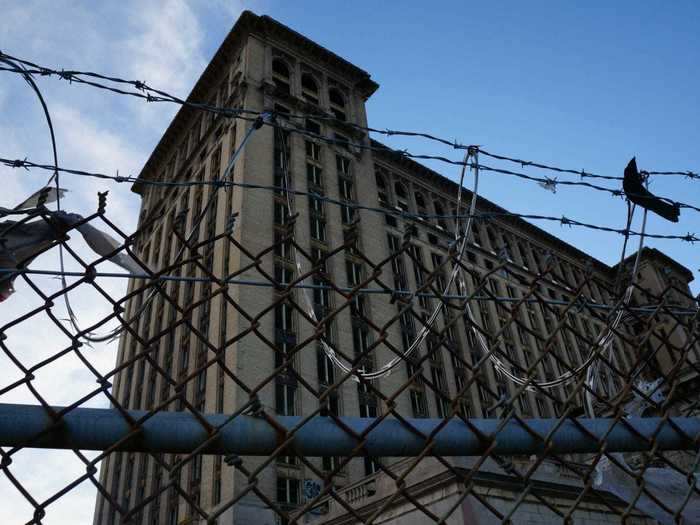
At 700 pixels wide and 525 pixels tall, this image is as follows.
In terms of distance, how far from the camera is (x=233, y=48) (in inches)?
1731

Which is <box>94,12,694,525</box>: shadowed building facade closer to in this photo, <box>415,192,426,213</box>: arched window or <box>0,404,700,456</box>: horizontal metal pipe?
<box>415,192,426,213</box>: arched window

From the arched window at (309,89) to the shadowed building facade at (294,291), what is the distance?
4.6 inches

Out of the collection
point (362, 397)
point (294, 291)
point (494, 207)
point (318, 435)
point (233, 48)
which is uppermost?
point (233, 48)

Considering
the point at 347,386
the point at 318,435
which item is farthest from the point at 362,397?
the point at 318,435

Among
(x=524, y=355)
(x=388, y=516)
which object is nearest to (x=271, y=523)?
(x=388, y=516)

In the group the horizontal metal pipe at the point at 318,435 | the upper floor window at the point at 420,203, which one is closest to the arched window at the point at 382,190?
the upper floor window at the point at 420,203

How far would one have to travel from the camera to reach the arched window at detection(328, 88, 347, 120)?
44056 millimetres

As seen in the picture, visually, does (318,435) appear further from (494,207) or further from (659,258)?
(659,258)

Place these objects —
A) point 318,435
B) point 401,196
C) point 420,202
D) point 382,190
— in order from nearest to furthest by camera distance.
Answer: point 318,435 → point 382,190 → point 401,196 → point 420,202

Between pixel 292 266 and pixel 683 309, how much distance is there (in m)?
29.1

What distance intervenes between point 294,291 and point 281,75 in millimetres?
23442

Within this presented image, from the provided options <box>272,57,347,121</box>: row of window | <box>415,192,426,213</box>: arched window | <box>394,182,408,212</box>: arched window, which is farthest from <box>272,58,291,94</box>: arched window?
<box>415,192,426,213</box>: arched window

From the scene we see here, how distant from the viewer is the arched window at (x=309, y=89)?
42.8 metres

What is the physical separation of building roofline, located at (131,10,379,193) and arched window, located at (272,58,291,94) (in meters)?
2.32
